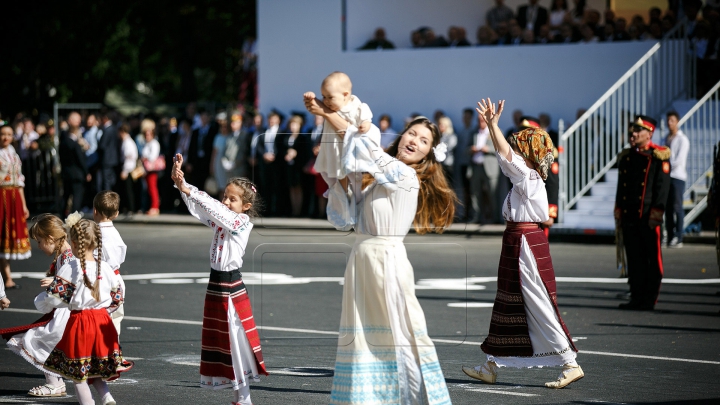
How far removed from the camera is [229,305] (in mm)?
6488

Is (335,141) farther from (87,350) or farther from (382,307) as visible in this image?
(87,350)

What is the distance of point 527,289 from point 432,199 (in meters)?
1.95

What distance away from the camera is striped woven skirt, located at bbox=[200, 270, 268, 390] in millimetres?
6402

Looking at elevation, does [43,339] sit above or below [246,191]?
below

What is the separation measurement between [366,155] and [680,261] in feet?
34.1

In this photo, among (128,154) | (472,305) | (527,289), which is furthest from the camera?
(128,154)

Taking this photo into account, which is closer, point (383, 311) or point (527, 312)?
point (383, 311)

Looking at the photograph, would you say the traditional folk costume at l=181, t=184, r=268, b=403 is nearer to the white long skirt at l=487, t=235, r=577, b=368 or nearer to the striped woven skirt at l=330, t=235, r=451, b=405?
the striped woven skirt at l=330, t=235, r=451, b=405

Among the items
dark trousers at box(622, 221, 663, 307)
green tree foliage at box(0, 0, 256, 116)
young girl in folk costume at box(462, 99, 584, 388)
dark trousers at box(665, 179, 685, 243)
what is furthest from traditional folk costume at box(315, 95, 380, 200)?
green tree foliage at box(0, 0, 256, 116)

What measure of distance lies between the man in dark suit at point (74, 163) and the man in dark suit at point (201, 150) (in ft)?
7.63

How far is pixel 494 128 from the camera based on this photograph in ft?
21.9

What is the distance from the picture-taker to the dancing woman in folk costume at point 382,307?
5332 millimetres

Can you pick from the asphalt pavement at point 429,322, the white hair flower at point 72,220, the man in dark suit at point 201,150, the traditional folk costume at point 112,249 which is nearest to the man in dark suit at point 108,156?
the man in dark suit at point 201,150

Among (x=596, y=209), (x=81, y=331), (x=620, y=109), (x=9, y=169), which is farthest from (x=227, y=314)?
(x=620, y=109)
